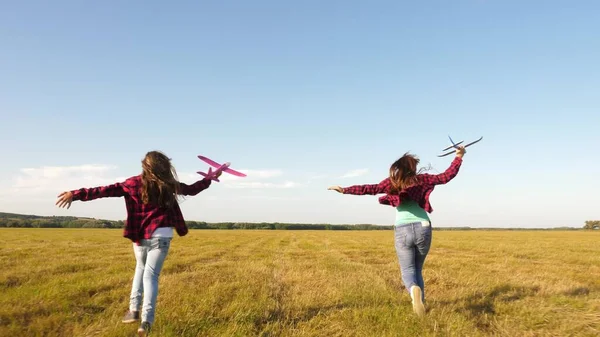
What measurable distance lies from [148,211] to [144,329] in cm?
130

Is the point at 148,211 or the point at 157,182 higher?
the point at 157,182

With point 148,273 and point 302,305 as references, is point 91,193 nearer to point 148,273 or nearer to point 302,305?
point 148,273

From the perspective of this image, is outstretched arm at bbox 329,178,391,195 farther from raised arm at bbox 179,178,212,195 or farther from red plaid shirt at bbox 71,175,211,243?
red plaid shirt at bbox 71,175,211,243

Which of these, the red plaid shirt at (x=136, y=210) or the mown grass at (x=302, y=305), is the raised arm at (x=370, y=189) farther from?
the red plaid shirt at (x=136, y=210)

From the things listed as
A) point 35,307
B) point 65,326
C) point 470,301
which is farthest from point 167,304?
point 470,301

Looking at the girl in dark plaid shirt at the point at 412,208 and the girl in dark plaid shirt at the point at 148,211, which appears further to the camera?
the girl in dark plaid shirt at the point at 412,208

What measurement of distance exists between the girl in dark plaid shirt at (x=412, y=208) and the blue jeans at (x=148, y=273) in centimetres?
300

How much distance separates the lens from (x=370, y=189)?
5.70 metres

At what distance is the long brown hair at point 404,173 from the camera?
5.39m

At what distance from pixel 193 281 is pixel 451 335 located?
5574 mm

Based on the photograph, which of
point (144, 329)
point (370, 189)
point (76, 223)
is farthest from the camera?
point (76, 223)

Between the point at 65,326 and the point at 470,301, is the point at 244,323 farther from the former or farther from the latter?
the point at 470,301

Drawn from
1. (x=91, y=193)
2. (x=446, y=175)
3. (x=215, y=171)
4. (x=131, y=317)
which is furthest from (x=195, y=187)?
(x=446, y=175)

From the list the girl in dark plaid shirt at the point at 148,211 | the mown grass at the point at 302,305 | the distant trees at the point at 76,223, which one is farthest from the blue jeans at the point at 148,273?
the distant trees at the point at 76,223
